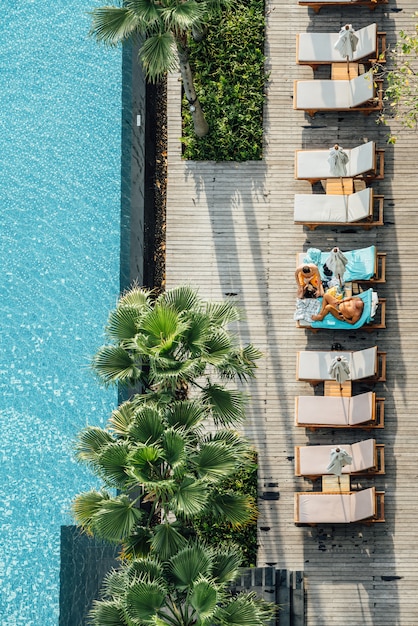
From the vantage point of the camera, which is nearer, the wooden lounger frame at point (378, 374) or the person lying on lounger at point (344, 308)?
the person lying on lounger at point (344, 308)

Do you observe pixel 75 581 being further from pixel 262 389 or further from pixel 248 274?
pixel 248 274

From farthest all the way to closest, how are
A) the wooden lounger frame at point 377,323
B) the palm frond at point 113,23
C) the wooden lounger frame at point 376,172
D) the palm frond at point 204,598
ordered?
the wooden lounger frame at point 376,172 → the wooden lounger frame at point 377,323 → the palm frond at point 113,23 → the palm frond at point 204,598

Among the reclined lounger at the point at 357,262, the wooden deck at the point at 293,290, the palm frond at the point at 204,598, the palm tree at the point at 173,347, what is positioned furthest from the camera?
the reclined lounger at the point at 357,262

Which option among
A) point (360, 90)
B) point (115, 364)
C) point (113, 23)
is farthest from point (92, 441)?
point (360, 90)

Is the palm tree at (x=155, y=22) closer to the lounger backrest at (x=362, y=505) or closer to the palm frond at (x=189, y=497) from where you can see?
the palm frond at (x=189, y=497)

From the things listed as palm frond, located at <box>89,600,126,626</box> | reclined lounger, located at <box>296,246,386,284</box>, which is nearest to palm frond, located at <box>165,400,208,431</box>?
palm frond, located at <box>89,600,126,626</box>

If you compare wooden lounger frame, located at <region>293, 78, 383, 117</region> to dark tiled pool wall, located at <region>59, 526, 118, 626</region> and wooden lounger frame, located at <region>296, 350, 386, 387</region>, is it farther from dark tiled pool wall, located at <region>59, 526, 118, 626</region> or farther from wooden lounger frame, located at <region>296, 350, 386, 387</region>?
dark tiled pool wall, located at <region>59, 526, 118, 626</region>

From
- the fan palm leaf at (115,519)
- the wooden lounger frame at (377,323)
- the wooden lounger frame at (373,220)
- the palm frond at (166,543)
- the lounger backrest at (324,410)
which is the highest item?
the wooden lounger frame at (373,220)

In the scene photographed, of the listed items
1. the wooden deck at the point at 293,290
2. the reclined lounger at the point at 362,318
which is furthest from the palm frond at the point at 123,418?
the reclined lounger at the point at 362,318

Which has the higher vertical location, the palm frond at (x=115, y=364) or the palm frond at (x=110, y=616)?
the palm frond at (x=115, y=364)
